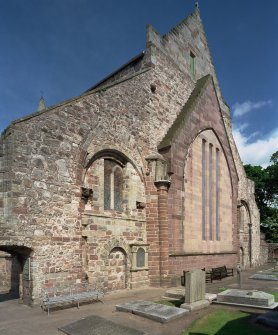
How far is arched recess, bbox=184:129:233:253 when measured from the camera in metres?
17.3

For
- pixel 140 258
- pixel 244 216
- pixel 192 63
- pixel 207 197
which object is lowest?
pixel 140 258

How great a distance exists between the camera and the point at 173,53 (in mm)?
19000

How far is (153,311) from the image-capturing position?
364 inches

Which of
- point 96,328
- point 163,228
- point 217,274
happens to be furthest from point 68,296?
point 217,274

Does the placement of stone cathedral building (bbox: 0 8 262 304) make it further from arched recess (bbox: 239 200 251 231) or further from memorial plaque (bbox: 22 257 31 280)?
arched recess (bbox: 239 200 251 231)

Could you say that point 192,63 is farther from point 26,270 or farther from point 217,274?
point 26,270

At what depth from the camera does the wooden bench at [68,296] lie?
31.9 ft

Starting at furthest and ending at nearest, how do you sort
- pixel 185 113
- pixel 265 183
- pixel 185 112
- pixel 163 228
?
pixel 265 183 < pixel 185 112 < pixel 185 113 < pixel 163 228

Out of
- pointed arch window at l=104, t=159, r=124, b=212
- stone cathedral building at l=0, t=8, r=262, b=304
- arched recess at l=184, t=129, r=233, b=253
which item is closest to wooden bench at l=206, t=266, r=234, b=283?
stone cathedral building at l=0, t=8, r=262, b=304

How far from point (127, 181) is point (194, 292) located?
6000 mm

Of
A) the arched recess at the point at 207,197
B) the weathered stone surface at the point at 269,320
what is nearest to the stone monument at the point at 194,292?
the weathered stone surface at the point at 269,320

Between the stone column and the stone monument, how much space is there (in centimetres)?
407

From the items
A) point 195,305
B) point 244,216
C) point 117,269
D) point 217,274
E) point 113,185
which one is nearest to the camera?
point 195,305

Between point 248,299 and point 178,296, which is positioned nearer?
point 248,299
